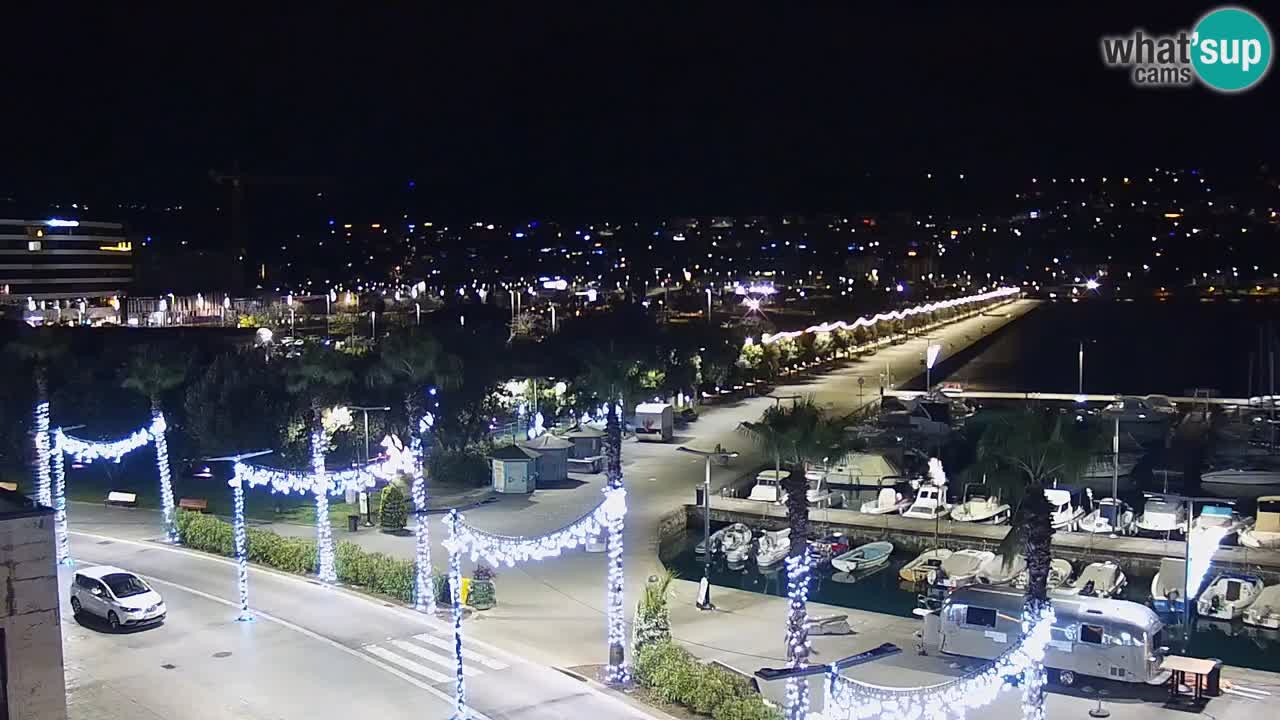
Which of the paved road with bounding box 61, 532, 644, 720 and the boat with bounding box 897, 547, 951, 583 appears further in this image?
the boat with bounding box 897, 547, 951, 583

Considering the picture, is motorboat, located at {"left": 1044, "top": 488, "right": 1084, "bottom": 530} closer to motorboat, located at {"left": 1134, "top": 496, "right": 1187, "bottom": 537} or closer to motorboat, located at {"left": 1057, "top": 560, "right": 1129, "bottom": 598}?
motorboat, located at {"left": 1134, "top": 496, "right": 1187, "bottom": 537}

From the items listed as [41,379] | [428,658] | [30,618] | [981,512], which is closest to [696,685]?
[428,658]

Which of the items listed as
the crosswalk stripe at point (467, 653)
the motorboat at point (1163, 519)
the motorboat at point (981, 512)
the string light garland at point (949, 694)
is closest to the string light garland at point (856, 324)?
the motorboat at point (981, 512)

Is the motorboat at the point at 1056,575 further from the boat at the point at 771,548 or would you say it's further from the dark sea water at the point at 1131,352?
the dark sea water at the point at 1131,352

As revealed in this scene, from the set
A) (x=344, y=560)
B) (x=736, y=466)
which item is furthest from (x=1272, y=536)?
(x=344, y=560)

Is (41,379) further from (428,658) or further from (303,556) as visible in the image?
(428,658)

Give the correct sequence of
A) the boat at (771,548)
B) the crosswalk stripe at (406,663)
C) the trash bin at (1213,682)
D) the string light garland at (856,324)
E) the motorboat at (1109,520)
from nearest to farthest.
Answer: the trash bin at (1213,682), the crosswalk stripe at (406,663), the boat at (771,548), the motorboat at (1109,520), the string light garland at (856,324)

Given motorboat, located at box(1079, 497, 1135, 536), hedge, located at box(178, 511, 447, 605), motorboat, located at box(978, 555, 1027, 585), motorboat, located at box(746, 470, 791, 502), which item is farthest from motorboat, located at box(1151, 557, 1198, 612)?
hedge, located at box(178, 511, 447, 605)
